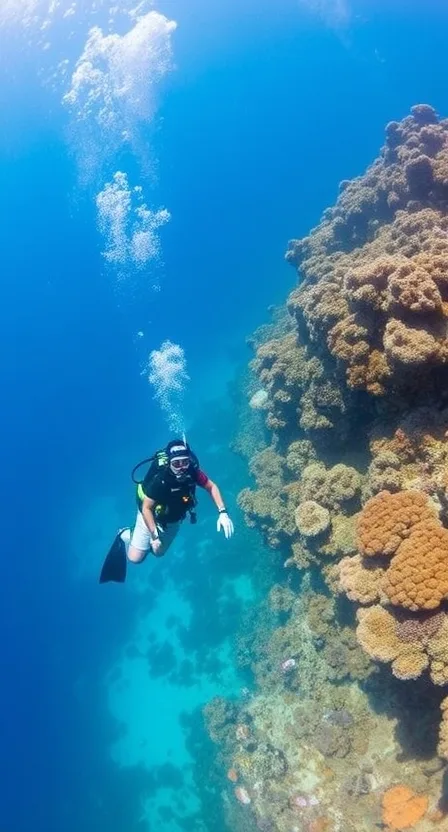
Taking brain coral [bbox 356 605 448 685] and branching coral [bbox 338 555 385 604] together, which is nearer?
brain coral [bbox 356 605 448 685]

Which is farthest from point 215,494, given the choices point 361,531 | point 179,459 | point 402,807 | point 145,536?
point 402,807

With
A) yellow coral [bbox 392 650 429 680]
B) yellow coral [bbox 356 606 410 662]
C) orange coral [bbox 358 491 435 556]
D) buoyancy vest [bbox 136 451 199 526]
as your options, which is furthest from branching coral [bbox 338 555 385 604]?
buoyancy vest [bbox 136 451 199 526]

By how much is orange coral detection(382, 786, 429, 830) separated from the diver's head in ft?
22.1

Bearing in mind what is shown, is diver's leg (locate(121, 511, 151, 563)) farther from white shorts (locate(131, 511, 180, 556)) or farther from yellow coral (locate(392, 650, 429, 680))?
yellow coral (locate(392, 650, 429, 680))

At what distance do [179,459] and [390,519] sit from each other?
3326 millimetres

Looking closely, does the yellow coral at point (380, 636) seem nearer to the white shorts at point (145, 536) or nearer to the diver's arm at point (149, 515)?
the diver's arm at point (149, 515)

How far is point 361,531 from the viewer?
24.4 ft

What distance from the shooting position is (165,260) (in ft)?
303

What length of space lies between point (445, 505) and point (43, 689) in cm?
3490

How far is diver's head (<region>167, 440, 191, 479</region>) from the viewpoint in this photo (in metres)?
7.63

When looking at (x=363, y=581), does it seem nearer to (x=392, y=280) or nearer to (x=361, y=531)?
(x=361, y=531)

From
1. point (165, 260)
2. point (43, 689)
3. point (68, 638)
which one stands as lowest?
point (43, 689)

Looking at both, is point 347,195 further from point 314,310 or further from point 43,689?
point 43,689

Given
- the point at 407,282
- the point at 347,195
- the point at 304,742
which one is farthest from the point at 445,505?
the point at 347,195
